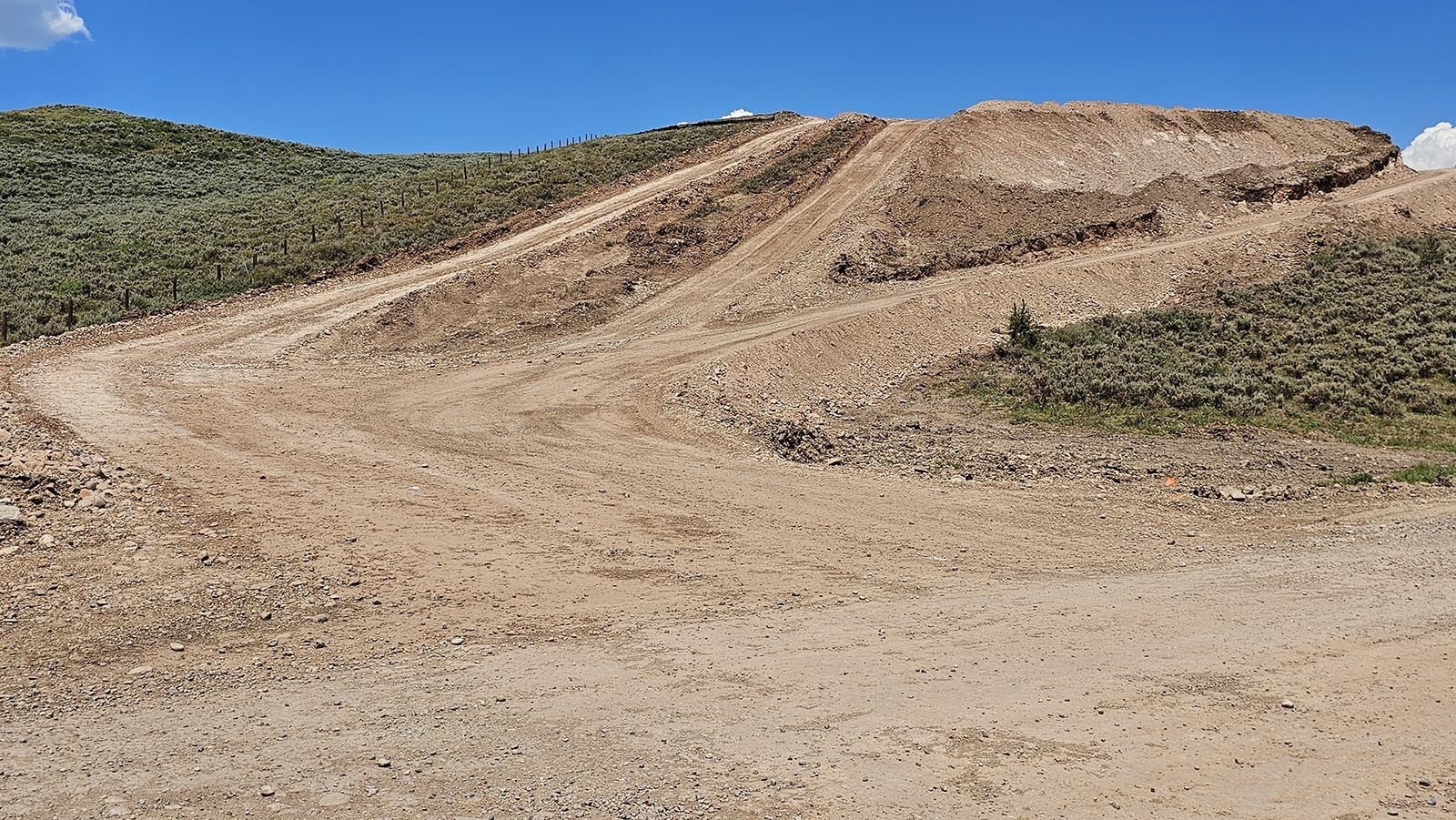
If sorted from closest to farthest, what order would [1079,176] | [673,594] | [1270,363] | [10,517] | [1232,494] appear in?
[673,594] < [10,517] < [1232,494] < [1270,363] < [1079,176]

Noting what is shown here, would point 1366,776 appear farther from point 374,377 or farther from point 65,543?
point 374,377

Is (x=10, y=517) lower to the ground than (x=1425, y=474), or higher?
higher

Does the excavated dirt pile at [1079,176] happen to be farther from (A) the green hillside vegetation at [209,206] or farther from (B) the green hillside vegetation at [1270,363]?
(A) the green hillside vegetation at [209,206]

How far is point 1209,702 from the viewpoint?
24.9ft

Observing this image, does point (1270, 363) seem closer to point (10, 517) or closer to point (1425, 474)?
point (1425, 474)

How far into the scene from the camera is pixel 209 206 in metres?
41.4

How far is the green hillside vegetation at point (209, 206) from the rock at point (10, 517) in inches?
636

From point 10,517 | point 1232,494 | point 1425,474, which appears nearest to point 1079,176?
point 1425,474

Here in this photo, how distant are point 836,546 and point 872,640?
2.57 m

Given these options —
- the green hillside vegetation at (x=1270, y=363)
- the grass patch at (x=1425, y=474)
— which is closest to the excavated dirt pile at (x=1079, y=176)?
the green hillside vegetation at (x=1270, y=363)

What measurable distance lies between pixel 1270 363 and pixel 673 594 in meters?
17.8

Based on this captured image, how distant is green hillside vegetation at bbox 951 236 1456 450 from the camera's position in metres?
17.9

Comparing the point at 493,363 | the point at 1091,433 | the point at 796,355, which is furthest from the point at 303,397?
the point at 1091,433

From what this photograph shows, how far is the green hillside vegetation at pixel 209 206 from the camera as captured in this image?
1113 inches
